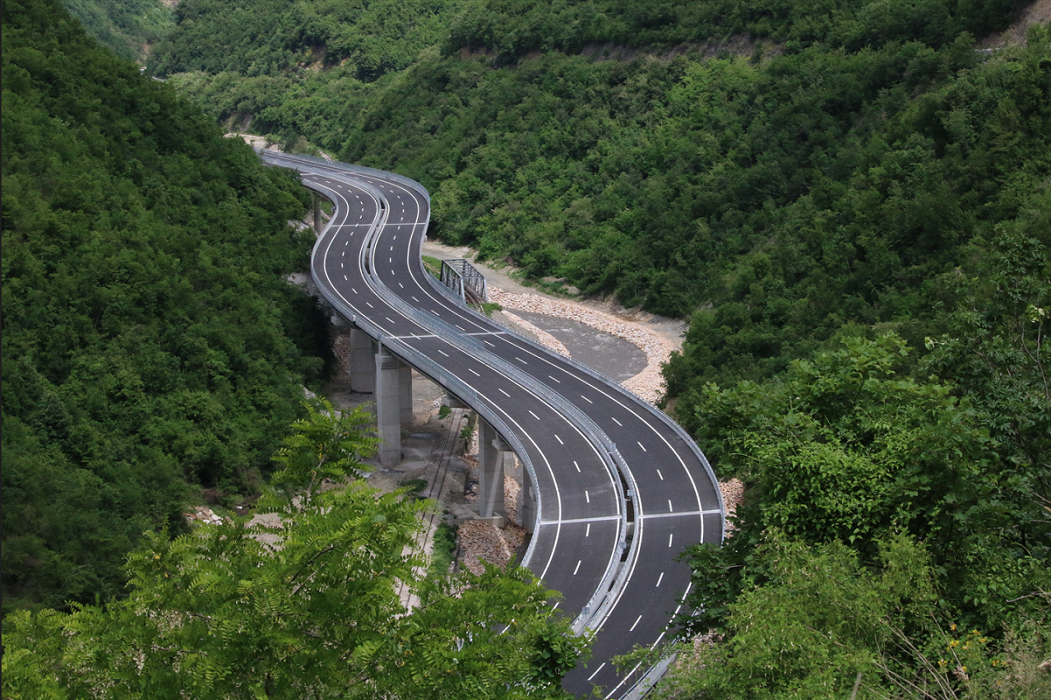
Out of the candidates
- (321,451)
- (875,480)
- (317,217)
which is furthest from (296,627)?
(317,217)

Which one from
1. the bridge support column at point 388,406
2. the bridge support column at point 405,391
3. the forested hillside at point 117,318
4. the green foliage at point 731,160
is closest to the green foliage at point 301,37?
the green foliage at point 731,160

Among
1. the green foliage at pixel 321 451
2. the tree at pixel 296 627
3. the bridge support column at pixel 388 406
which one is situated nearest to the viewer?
the tree at pixel 296 627

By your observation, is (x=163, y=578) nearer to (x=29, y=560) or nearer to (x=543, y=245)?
(x=29, y=560)

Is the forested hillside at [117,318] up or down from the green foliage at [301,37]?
down

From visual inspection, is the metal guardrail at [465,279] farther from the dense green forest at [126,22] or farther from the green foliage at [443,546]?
the dense green forest at [126,22]

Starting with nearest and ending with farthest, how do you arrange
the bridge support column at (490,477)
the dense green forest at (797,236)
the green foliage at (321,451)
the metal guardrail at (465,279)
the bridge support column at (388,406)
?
the green foliage at (321,451), the dense green forest at (797,236), the bridge support column at (490,477), the bridge support column at (388,406), the metal guardrail at (465,279)

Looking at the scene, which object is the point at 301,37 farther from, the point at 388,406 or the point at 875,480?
the point at 875,480

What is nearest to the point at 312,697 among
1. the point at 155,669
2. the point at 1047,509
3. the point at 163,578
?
the point at 155,669
